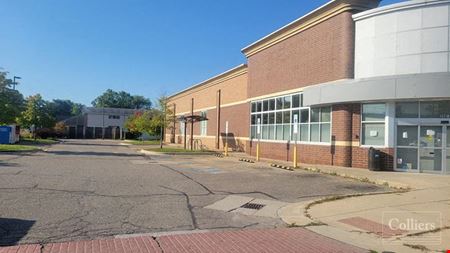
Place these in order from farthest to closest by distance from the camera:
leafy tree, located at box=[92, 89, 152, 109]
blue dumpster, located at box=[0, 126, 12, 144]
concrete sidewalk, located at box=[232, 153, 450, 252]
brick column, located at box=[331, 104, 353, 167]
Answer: leafy tree, located at box=[92, 89, 152, 109] < blue dumpster, located at box=[0, 126, 12, 144] < brick column, located at box=[331, 104, 353, 167] < concrete sidewalk, located at box=[232, 153, 450, 252]

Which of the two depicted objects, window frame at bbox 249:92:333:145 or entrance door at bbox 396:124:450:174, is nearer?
entrance door at bbox 396:124:450:174

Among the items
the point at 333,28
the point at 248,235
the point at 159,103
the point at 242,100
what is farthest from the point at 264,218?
the point at 159,103

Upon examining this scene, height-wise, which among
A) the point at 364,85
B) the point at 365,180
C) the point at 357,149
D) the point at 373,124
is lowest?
the point at 365,180

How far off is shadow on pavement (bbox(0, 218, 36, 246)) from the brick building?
1595 centimetres

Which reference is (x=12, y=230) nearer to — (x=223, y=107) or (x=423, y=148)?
(x=423, y=148)

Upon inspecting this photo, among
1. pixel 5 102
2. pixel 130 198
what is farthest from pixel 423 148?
pixel 5 102

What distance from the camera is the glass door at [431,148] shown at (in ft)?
62.2

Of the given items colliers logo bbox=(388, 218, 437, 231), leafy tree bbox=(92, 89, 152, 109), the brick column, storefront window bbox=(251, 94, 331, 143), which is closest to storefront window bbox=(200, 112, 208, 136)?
storefront window bbox=(251, 94, 331, 143)

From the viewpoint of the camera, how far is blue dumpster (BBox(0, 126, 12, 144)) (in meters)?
42.8

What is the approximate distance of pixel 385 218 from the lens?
941cm

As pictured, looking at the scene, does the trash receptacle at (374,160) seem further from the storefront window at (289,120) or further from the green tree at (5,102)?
the green tree at (5,102)

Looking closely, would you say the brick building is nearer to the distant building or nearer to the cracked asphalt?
the cracked asphalt

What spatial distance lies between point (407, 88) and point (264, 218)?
39.9ft

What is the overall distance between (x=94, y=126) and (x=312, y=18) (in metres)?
83.3
